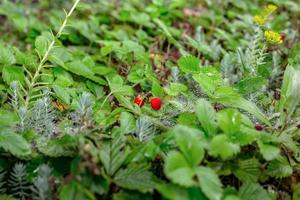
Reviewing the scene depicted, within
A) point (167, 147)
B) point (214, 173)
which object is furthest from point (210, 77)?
point (214, 173)

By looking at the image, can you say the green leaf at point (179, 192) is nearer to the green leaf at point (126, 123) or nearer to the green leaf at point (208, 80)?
the green leaf at point (126, 123)

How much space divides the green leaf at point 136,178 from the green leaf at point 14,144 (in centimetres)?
33

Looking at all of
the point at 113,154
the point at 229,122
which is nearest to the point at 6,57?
the point at 113,154

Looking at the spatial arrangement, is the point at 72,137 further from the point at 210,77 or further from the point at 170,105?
the point at 210,77

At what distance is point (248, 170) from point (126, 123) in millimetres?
486

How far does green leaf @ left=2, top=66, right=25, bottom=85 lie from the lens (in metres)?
2.16

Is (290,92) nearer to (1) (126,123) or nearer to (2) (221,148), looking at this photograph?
(2) (221,148)

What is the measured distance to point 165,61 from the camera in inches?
113

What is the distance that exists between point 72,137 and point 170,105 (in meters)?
0.60

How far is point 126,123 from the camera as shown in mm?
1742

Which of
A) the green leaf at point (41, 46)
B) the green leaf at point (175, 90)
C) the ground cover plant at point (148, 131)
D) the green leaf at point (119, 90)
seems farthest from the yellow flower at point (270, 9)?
the green leaf at point (41, 46)

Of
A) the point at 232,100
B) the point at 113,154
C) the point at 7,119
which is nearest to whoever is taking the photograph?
the point at 113,154

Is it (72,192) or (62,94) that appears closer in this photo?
(72,192)

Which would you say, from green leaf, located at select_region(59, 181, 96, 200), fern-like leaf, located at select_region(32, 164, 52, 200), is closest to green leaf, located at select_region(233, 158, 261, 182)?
green leaf, located at select_region(59, 181, 96, 200)
